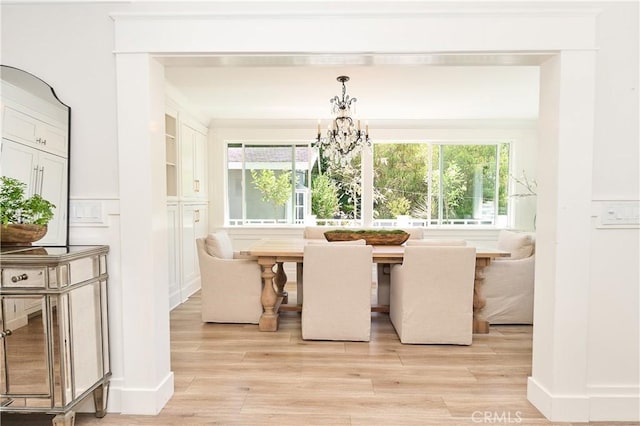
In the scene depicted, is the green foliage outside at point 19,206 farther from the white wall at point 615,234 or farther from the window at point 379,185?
the window at point 379,185

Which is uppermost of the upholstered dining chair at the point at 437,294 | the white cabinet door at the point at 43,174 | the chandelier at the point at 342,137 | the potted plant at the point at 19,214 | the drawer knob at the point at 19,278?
the chandelier at the point at 342,137

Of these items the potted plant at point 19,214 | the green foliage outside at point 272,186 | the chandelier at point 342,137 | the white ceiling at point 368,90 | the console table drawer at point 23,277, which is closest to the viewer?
the console table drawer at point 23,277

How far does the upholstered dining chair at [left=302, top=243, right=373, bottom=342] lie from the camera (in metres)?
2.88

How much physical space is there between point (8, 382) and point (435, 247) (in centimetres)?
272

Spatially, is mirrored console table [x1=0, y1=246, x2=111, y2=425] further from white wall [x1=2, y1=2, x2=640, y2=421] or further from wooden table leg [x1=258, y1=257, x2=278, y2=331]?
wooden table leg [x1=258, y1=257, x2=278, y2=331]

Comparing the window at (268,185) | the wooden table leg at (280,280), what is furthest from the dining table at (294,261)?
the window at (268,185)

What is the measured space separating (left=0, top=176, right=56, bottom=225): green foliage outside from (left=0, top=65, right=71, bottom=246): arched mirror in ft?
0.14

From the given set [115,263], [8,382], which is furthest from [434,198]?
[8,382]

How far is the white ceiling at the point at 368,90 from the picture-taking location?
10.7ft

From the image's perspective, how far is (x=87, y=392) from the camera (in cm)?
179

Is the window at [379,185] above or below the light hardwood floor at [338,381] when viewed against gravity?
above

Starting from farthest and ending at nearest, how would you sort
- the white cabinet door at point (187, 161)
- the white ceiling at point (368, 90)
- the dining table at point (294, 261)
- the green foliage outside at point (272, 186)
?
the green foliage outside at point (272, 186)
the white cabinet door at point (187, 161)
the white ceiling at point (368, 90)
the dining table at point (294, 261)

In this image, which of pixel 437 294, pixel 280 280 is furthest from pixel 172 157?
pixel 437 294

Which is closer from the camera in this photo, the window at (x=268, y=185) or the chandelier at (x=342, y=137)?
the chandelier at (x=342, y=137)
